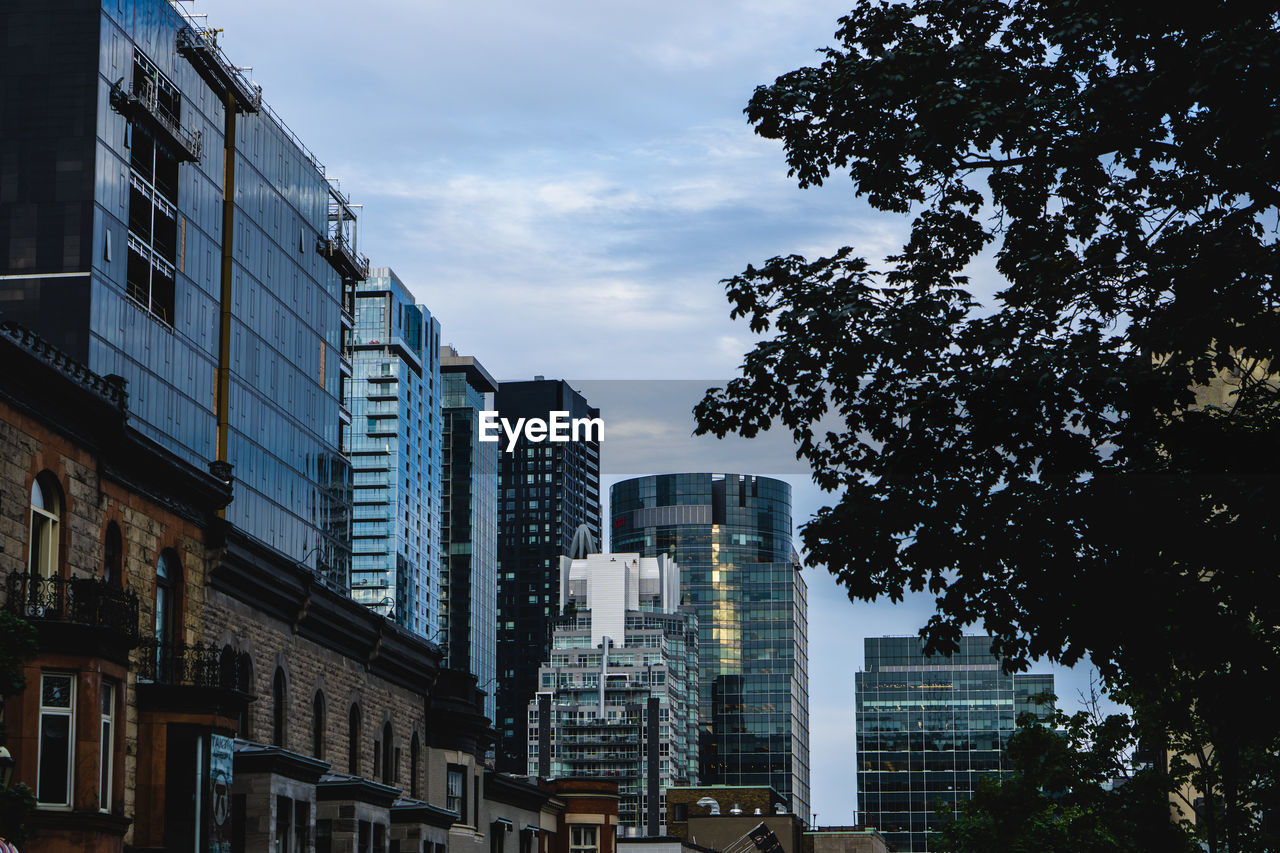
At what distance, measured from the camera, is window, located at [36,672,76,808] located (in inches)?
1281

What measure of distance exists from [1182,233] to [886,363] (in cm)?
385

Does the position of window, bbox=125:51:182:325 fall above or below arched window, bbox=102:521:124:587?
above

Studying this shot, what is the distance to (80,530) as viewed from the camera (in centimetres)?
3478

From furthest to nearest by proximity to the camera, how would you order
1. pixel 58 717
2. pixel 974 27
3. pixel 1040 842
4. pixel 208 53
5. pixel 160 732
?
pixel 208 53
pixel 1040 842
pixel 160 732
pixel 58 717
pixel 974 27

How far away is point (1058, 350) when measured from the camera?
21.9 metres

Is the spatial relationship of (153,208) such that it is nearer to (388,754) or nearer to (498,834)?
(498,834)

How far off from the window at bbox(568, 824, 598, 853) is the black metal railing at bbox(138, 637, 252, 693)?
40.5 meters

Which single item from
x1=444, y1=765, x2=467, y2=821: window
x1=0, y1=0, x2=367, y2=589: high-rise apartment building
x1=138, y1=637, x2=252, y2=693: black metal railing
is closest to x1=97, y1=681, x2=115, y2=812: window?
x1=138, y1=637, x2=252, y2=693: black metal railing

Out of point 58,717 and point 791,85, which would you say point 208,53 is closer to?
point 58,717

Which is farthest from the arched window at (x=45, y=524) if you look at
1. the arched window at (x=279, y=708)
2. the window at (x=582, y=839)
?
the window at (x=582, y=839)

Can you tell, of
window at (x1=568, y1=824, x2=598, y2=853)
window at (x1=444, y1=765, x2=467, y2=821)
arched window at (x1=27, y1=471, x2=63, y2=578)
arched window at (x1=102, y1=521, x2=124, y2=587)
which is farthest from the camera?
window at (x1=568, y1=824, x2=598, y2=853)

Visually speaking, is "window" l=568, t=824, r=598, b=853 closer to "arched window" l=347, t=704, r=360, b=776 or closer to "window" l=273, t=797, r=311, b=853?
"arched window" l=347, t=704, r=360, b=776

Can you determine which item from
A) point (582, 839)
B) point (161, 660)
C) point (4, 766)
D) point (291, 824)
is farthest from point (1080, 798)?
point (582, 839)

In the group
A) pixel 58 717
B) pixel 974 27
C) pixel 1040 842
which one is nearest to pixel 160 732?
pixel 58 717
